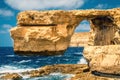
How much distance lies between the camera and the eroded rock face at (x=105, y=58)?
16.4 m

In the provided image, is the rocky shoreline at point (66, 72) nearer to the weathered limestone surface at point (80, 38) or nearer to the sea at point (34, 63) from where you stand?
the sea at point (34, 63)

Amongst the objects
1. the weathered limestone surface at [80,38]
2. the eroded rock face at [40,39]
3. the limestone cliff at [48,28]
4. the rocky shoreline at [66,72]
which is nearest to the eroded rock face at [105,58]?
the rocky shoreline at [66,72]

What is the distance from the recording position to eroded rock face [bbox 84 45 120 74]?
53.8 ft

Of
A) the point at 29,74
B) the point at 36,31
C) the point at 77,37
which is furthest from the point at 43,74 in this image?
the point at 77,37

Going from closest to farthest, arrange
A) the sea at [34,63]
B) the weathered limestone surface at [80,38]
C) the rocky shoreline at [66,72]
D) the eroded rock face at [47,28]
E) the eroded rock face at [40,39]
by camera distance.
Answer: the rocky shoreline at [66,72] → the sea at [34,63] → the eroded rock face at [40,39] → the eroded rock face at [47,28] → the weathered limestone surface at [80,38]

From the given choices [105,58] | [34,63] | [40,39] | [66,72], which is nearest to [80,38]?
[40,39]

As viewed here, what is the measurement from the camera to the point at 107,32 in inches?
1996

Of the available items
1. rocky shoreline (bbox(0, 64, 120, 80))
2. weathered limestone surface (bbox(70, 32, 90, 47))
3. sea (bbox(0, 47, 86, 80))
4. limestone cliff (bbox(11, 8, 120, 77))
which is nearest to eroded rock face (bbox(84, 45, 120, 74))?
rocky shoreline (bbox(0, 64, 120, 80))

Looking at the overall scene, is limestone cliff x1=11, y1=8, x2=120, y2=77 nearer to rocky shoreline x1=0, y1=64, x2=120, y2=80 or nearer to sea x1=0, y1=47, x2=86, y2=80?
sea x1=0, y1=47, x2=86, y2=80

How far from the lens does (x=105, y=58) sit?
55.0ft

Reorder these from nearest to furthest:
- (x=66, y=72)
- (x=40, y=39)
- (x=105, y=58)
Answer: (x=105, y=58), (x=66, y=72), (x=40, y=39)

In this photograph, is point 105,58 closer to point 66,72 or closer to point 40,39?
point 66,72

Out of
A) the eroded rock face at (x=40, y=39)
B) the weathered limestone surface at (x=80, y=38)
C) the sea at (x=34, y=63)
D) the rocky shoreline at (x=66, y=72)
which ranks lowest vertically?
the rocky shoreline at (x=66, y=72)

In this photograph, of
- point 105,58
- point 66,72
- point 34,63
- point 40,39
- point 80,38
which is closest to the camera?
point 105,58
